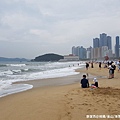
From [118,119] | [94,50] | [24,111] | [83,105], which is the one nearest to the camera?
[118,119]

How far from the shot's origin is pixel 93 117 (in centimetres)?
522

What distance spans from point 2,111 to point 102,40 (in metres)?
200

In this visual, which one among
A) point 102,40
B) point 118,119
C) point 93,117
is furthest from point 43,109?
point 102,40

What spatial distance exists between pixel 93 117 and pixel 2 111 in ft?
10.0

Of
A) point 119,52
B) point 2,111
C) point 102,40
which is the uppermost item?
point 102,40

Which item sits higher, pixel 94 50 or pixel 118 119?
pixel 94 50

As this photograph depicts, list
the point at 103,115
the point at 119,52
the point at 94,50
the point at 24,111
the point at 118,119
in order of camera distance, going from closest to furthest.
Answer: the point at 118,119 → the point at 103,115 → the point at 24,111 → the point at 119,52 → the point at 94,50

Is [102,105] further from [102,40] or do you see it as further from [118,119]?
[102,40]

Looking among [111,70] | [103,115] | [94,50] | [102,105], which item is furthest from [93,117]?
[94,50]

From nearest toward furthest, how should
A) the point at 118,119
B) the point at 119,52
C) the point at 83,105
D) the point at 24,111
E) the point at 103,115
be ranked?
1. the point at 118,119
2. the point at 103,115
3. the point at 24,111
4. the point at 83,105
5. the point at 119,52

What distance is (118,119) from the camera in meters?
4.94

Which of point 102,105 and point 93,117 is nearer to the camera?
point 93,117

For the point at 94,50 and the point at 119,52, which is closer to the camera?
the point at 119,52

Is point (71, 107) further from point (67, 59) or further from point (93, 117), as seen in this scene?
point (67, 59)
